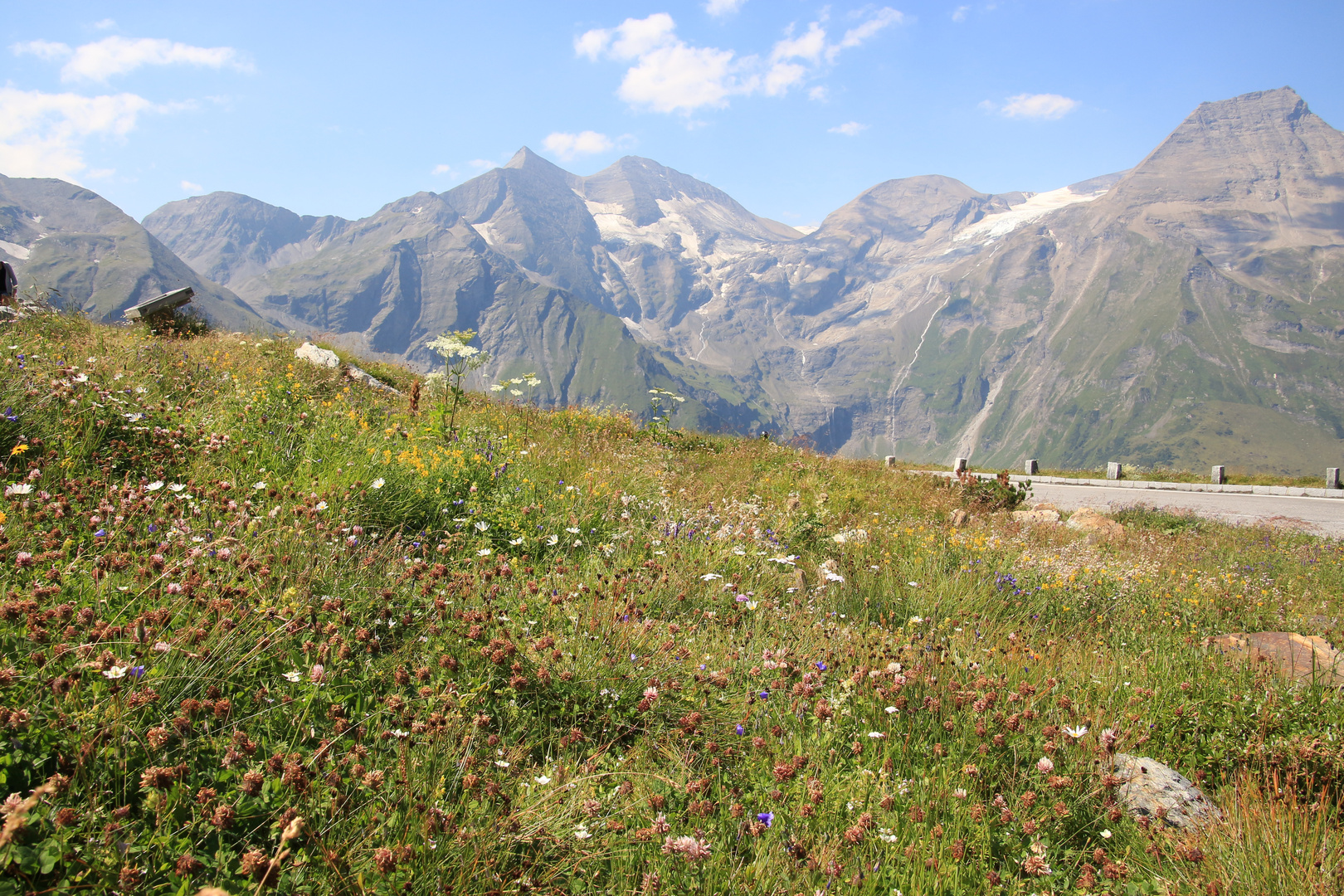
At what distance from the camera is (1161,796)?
9.43 ft

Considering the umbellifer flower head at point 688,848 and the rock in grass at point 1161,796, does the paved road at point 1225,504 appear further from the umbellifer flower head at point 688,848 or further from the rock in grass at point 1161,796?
the umbellifer flower head at point 688,848

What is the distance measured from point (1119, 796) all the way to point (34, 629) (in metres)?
4.23

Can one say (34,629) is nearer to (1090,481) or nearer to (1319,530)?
(1319,530)

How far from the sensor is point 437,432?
691 cm

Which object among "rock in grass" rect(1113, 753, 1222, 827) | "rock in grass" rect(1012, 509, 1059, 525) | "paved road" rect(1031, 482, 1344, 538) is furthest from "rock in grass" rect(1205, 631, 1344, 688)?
"paved road" rect(1031, 482, 1344, 538)

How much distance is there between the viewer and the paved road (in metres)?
14.7

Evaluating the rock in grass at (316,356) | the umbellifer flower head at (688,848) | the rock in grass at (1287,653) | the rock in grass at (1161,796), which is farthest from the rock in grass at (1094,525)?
the rock in grass at (316,356)

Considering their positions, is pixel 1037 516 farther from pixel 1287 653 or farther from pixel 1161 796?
pixel 1161 796

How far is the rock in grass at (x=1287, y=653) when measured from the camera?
13.6 feet

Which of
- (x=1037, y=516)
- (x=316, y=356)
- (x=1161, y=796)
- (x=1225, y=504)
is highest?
(x=316, y=356)

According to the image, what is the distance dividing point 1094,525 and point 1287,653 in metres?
8.45

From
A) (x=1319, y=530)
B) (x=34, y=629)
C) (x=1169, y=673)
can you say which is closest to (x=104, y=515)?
(x=34, y=629)

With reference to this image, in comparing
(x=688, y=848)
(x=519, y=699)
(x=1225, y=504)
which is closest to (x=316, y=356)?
(x=519, y=699)

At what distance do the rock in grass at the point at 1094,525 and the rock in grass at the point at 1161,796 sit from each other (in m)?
9.21
